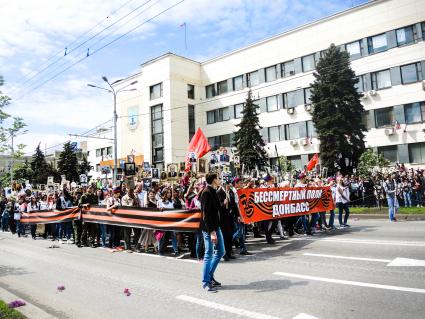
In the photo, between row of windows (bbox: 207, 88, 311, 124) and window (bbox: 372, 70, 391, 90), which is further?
row of windows (bbox: 207, 88, 311, 124)

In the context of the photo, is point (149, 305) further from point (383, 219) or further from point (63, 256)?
point (383, 219)

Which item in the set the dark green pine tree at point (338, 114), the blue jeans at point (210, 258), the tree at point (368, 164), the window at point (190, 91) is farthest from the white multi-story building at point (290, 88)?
the blue jeans at point (210, 258)

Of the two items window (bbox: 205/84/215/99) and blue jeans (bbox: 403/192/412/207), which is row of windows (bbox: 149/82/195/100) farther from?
blue jeans (bbox: 403/192/412/207)

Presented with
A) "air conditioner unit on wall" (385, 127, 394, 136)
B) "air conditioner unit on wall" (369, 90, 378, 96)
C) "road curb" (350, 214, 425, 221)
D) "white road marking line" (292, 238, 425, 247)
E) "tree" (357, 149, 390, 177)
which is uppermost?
"air conditioner unit on wall" (369, 90, 378, 96)

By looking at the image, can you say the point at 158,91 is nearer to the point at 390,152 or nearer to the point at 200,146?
the point at 390,152

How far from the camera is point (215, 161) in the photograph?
16547 millimetres

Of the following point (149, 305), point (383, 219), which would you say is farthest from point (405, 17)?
point (149, 305)

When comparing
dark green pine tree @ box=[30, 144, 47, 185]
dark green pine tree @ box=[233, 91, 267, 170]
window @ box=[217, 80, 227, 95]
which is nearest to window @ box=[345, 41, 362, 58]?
dark green pine tree @ box=[233, 91, 267, 170]

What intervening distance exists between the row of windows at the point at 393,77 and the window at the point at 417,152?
5.79 meters

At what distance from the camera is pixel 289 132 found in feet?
140

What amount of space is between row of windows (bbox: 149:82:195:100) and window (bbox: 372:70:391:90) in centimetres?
2511

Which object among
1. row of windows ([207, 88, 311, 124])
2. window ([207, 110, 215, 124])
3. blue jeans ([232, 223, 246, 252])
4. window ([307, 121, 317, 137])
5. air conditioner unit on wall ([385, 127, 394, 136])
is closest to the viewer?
blue jeans ([232, 223, 246, 252])

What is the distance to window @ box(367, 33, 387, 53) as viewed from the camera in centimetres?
3578

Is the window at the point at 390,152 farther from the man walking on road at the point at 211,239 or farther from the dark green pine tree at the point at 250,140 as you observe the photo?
the man walking on road at the point at 211,239
